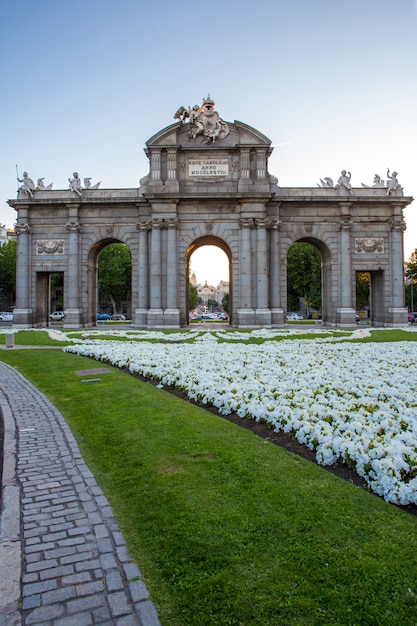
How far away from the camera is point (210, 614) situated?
3.26 m

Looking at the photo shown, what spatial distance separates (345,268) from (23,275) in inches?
1013

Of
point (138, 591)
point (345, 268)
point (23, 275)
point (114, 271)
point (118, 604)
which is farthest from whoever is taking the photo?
point (114, 271)

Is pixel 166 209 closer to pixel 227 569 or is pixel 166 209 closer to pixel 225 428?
pixel 225 428

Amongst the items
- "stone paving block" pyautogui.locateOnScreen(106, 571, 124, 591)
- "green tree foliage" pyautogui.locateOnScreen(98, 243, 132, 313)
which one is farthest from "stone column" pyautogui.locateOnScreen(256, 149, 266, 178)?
"green tree foliage" pyautogui.locateOnScreen(98, 243, 132, 313)

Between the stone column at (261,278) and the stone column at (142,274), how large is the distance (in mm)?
8547

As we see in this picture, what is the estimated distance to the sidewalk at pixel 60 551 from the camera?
3.35 metres

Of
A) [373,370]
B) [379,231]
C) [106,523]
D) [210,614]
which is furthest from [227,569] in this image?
[379,231]

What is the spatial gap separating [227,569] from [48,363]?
12.6 meters

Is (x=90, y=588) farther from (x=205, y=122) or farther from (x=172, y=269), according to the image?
(x=205, y=122)

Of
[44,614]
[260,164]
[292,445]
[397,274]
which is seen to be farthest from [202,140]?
[44,614]

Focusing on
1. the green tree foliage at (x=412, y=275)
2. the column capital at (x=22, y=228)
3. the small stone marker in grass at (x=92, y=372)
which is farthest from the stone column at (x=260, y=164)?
the green tree foliage at (x=412, y=275)

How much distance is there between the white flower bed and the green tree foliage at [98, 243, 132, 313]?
58399 millimetres

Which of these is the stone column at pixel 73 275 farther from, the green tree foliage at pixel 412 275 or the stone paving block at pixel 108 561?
the green tree foliage at pixel 412 275

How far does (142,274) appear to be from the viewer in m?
33.3
